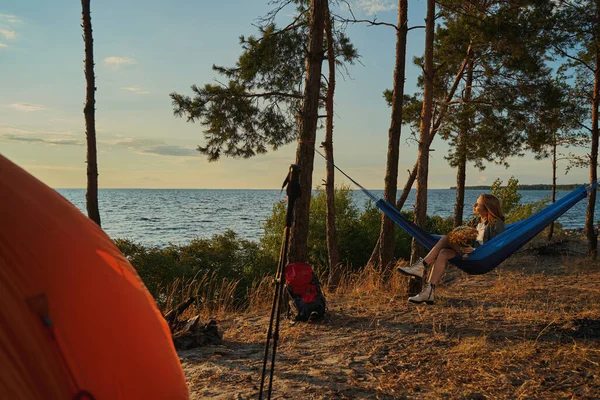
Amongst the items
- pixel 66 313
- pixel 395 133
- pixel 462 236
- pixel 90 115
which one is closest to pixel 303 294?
pixel 462 236

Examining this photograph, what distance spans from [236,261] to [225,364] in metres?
9.19

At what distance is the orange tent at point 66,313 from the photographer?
1.48 metres

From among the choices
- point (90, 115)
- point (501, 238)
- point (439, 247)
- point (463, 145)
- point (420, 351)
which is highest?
point (463, 145)

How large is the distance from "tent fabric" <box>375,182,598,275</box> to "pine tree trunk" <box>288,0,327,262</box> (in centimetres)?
90

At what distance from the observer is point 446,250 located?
4.05m

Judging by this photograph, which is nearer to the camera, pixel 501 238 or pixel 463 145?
pixel 501 238

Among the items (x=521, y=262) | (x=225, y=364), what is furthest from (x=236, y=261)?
(x=225, y=364)

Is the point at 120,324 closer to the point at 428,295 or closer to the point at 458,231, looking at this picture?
the point at 428,295

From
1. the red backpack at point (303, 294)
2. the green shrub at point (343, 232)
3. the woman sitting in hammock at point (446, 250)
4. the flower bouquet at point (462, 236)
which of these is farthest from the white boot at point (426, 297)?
the green shrub at point (343, 232)

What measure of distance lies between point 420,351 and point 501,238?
133cm

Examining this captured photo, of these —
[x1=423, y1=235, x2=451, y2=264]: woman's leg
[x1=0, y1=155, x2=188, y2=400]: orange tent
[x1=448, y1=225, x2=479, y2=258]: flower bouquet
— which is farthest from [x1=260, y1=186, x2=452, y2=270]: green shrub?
[x1=0, y1=155, x2=188, y2=400]: orange tent

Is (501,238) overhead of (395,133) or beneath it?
beneath

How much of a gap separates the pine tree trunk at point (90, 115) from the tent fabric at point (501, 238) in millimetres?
3280

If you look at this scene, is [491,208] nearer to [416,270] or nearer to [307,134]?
[416,270]
